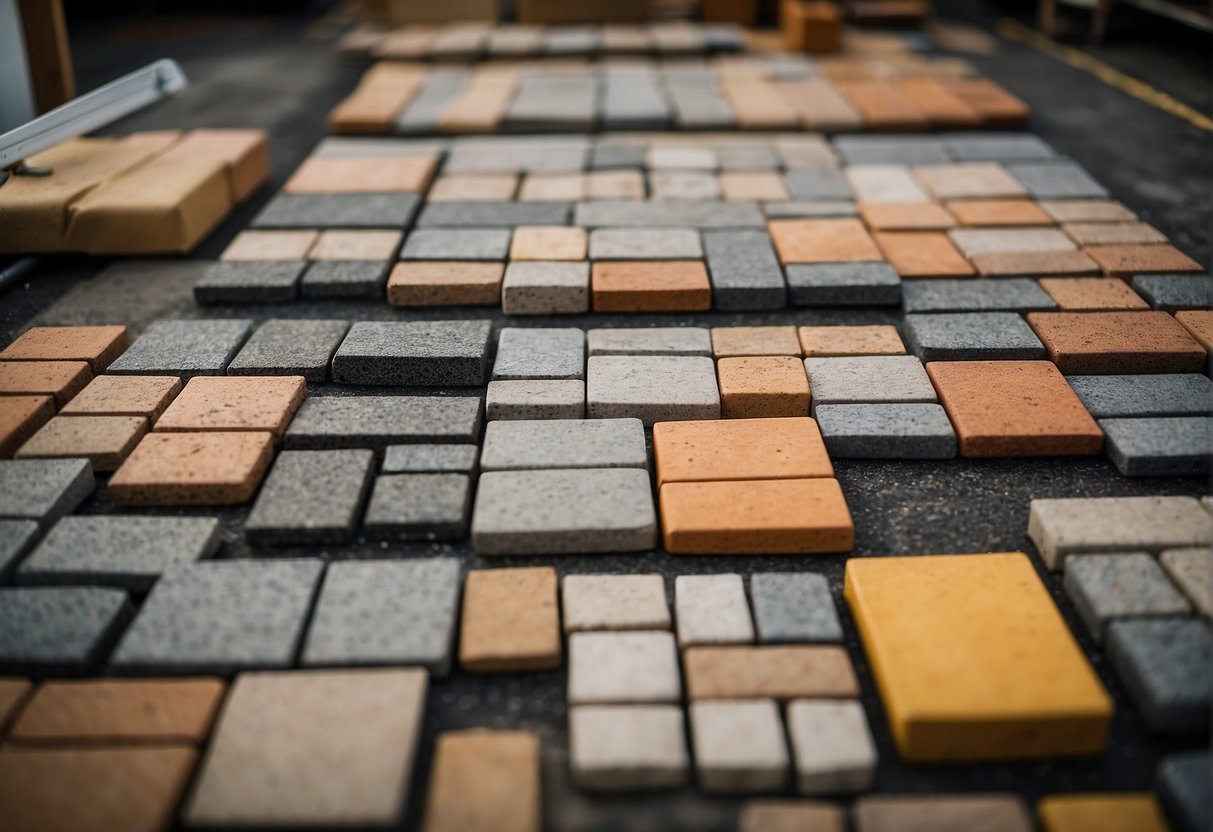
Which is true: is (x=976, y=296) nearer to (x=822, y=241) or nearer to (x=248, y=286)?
(x=822, y=241)

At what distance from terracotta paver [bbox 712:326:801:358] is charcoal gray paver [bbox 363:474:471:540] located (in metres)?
1.00

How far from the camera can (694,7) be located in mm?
7406

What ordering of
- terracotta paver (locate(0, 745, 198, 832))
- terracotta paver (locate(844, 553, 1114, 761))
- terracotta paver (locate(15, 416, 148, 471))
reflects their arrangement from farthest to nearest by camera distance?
terracotta paver (locate(15, 416, 148, 471)) < terracotta paver (locate(844, 553, 1114, 761)) < terracotta paver (locate(0, 745, 198, 832))

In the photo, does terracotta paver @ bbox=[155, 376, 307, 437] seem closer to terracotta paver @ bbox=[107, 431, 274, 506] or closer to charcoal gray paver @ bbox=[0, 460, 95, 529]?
terracotta paver @ bbox=[107, 431, 274, 506]

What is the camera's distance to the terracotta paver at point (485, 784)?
1.65m

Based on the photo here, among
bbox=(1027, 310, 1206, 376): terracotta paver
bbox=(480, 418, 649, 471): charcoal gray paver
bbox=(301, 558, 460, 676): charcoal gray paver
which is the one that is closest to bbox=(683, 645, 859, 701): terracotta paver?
bbox=(301, 558, 460, 676): charcoal gray paver

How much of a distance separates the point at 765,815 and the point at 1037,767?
1.85 feet

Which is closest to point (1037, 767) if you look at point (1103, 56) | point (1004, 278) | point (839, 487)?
point (839, 487)

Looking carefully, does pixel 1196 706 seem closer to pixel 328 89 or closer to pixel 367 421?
pixel 367 421

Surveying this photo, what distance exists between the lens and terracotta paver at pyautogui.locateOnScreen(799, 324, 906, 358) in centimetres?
303

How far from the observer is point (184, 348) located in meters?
3.05

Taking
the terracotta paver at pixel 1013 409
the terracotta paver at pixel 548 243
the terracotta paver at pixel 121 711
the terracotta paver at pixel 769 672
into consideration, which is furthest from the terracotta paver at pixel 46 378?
the terracotta paver at pixel 1013 409

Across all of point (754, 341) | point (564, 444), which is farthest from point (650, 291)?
point (564, 444)

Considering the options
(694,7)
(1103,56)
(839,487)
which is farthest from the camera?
(694,7)
